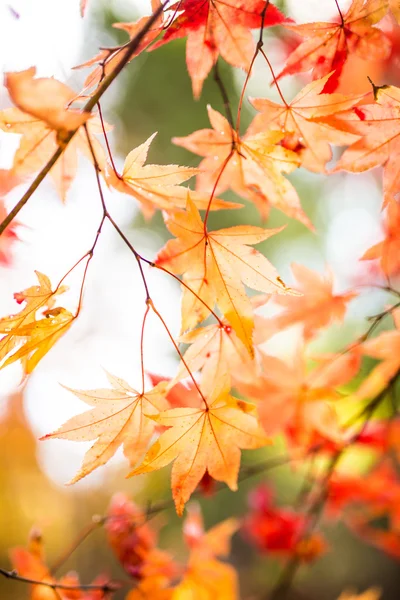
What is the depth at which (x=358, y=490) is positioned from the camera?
5.45 feet

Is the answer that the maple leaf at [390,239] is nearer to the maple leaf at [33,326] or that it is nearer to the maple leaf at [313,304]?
the maple leaf at [313,304]

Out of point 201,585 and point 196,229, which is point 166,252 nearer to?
point 196,229

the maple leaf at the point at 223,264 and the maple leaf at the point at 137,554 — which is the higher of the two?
the maple leaf at the point at 223,264

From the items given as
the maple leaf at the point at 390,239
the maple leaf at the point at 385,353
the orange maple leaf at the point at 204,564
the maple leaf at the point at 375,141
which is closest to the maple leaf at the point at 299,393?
the maple leaf at the point at 385,353

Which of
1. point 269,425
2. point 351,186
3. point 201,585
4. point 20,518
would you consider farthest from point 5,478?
point 351,186

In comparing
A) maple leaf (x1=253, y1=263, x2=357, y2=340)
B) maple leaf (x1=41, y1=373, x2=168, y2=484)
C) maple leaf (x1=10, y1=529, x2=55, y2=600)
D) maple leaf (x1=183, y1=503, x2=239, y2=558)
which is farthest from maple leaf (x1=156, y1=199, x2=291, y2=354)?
maple leaf (x1=183, y1=503, x2=239, y2=558)

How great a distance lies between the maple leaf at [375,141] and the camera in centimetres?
58

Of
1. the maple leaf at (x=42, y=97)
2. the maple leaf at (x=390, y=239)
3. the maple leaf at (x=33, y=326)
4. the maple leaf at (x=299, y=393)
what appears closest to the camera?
the maple leaf at (x=42, y=97)

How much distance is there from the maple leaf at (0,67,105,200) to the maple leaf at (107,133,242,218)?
0.06 metres

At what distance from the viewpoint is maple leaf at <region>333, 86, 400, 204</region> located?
1.90 feet

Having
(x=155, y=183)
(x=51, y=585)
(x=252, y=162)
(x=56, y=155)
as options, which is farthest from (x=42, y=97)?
(x=51, y=585)

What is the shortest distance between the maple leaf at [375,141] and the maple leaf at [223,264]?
0.15m

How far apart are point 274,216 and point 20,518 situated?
3.18m

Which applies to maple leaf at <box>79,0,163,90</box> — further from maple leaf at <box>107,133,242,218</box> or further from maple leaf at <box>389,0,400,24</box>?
maple leaf at <box>389,0,400,24</box>
